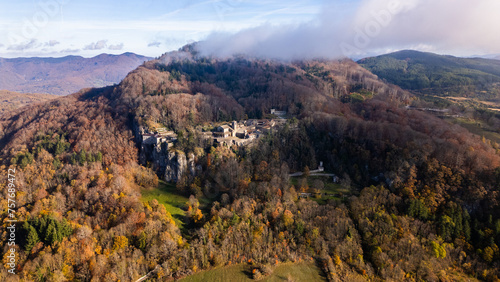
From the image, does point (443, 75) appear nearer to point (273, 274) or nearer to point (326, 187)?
point (326, 187)

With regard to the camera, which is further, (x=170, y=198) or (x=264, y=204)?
(x=170, y=198)

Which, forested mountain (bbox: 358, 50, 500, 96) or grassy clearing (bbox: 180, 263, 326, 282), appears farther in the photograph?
forested mountain (bbox: 358, 50, 500, 96)

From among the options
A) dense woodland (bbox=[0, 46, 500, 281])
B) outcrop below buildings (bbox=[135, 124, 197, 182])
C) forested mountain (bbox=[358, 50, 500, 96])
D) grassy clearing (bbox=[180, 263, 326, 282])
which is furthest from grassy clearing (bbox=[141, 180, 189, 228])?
forested mountain (bbox=[358, 50, 500, 96])

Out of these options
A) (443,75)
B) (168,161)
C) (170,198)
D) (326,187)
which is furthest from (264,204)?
(443,75)

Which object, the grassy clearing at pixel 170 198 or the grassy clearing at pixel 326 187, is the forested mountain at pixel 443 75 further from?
the grassy clearing at pixel 170 198

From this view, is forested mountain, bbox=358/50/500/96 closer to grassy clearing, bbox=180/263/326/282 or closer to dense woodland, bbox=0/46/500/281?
dense woodland, bbox=0/46/500/281
